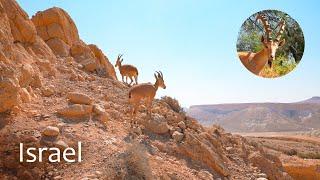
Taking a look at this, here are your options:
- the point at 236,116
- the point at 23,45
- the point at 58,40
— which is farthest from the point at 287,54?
the point at 236,116

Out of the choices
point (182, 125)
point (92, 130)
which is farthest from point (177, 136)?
point (92, 130)

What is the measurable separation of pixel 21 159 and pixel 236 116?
91630mm

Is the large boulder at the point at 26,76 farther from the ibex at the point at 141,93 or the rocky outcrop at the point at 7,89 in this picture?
the ibex at the point at 141,93

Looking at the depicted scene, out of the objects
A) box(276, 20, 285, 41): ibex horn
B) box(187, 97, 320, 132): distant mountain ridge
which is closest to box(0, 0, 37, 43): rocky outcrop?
box(276, 20, 285, 41): ibex horn

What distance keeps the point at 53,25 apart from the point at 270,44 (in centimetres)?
1234

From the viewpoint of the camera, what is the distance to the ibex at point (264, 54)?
937 cm

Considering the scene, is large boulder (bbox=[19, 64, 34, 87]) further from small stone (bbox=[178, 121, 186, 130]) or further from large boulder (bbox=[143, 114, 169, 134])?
small stone (bbox=[178, 121, 186, 130])

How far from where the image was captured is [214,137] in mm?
13930

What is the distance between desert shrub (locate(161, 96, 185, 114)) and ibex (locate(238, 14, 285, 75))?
4810 mm

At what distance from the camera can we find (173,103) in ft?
47.5

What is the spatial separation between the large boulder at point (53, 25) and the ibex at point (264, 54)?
450 inches

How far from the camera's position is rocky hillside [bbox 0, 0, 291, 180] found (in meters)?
9.40

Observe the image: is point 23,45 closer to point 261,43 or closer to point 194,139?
point 194,139

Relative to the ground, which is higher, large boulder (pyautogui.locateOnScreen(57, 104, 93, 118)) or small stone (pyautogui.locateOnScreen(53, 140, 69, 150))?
large boulder (pyautogui.locateOnScreen(57, 104, 93, 118))
